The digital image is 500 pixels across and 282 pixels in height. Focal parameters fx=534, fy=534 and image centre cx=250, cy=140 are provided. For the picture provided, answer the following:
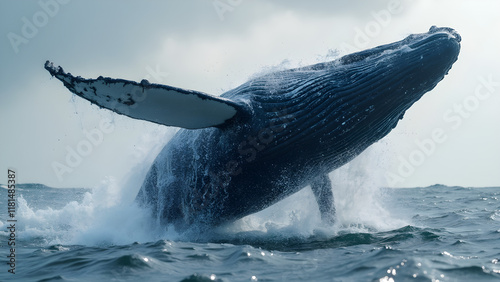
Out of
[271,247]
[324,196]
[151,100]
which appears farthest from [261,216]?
[151,100]

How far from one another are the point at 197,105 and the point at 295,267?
226 centimetres

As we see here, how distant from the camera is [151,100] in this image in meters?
6.41

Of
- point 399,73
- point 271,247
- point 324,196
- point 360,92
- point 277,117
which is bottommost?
point 271,247

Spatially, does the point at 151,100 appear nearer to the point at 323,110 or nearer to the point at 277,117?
the point at 277,117

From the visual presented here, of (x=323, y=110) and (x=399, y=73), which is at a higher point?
(x=399, y=73)

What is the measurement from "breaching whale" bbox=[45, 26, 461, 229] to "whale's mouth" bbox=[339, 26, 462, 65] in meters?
0.02

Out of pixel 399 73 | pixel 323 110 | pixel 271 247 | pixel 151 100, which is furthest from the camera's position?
pixel 271 247

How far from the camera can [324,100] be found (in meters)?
7.36

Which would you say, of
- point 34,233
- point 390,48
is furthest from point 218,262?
point 34,233

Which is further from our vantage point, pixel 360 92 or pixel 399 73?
pixel 360 92

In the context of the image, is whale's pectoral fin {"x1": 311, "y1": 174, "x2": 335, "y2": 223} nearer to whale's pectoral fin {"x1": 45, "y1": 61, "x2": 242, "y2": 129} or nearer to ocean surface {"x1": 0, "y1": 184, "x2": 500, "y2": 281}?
ocean surface {"x1": 0, "y1": 184, "x2": 500, "y2": 281}

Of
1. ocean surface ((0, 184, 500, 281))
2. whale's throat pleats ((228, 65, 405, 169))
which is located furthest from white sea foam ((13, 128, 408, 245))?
whale's throat pleats ((228, 65, 405, 169))

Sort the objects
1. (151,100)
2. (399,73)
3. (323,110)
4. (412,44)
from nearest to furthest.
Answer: (151,100) < (399,73) < (412,44) < (323,110)

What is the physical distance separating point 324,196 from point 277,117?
2.11 m
